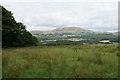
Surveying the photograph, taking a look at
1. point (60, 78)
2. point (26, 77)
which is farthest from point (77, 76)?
point (26, 77)

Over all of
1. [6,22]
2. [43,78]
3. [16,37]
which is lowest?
[43,78]

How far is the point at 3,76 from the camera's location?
3.57 m

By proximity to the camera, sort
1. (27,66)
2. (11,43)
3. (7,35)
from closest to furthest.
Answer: (27,66) → (7,35) → (11,43)

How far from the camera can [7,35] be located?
17.5 metres

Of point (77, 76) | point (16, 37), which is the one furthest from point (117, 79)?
point (16, 37)

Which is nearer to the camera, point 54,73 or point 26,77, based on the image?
point 26,77

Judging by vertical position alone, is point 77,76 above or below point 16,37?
below

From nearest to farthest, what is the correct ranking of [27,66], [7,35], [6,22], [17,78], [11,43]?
[17,78], [27,66], [6,22], [7,35], [11,43]

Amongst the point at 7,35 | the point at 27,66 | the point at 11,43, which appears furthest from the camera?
the point at 11,43

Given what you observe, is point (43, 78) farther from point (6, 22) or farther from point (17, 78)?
point (6, 22)

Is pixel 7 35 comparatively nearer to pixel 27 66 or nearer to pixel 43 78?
pixel 27 66

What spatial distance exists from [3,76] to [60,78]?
178 cm

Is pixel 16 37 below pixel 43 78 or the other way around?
the other way around

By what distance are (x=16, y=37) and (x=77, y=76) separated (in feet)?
57.6
